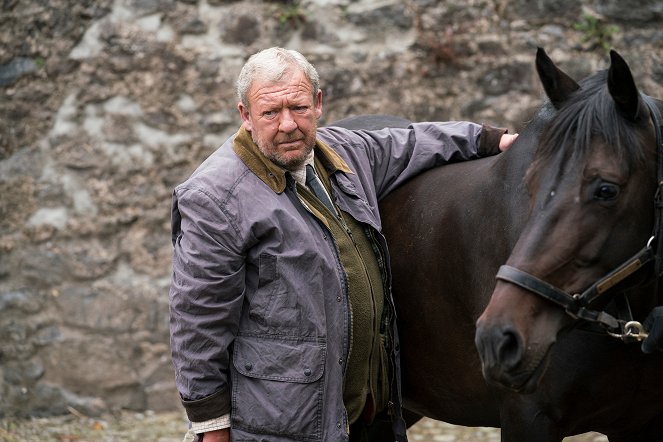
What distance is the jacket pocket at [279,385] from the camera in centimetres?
277

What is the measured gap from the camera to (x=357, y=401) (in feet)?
9.97

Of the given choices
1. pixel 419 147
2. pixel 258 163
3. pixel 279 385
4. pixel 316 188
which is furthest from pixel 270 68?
pixel 279 385

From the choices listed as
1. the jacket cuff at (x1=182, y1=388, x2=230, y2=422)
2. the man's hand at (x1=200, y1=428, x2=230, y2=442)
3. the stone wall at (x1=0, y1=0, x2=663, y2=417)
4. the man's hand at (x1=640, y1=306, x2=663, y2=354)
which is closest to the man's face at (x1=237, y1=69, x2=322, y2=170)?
the jacket cuff at (x1=182, y1=388, x2=230, y2=422)

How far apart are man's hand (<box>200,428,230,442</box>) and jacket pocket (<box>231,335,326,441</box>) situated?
66 mm

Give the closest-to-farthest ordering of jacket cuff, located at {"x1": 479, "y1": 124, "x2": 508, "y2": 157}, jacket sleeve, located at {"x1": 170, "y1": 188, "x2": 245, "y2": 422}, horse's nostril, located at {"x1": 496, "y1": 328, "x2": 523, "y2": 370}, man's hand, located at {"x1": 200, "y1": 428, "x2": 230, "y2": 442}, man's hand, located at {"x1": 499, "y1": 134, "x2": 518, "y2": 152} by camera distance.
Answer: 1. horse's nostril, located at {"x1": 496, "y1": 328, "x2": 523, "y2": 370}
2. jacket sleeve, located at {"x1": 170, "y1": 188, "x2": 245, "y2": 422}
3. man's hand, located at {"x1": 200, "y1": 428, "x2": 230, "y2": 442}
4. man's hand, located at {"x1": 499, "y1": 134, "x2": 518, "y2": 152}
5. jacket cuff, located at {"x1": 479, "y1": 124, "x2": 508, "y2": 157}

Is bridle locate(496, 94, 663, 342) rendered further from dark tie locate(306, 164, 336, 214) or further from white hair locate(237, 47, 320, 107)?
white hair locate(237, 47, 320, 107)

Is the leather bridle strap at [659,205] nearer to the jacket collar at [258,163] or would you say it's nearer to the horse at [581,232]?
the horse at [581,232]

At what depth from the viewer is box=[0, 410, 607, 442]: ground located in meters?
5.19

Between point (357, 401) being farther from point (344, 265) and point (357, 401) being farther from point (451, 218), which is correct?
point (451, 218)

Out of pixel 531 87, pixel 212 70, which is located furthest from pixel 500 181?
pixel 212 70

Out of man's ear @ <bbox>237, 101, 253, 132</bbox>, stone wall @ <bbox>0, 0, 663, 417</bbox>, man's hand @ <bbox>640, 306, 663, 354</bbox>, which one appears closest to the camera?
man's hand @ <bbox>640, 306, 663, 354</bbox>

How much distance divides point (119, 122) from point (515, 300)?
3755 mm

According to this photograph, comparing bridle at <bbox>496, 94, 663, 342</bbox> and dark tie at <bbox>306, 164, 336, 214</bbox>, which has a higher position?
bridle at <bbox>496, 94, 663, 342</bbox>

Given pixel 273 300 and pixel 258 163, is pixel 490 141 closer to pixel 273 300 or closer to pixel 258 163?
pixel 258 163
